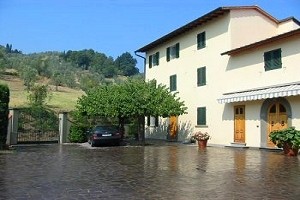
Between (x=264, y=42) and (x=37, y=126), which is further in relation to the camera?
(x=37, y=126)

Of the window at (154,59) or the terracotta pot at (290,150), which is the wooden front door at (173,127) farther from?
the terracotta pot at (290,150)

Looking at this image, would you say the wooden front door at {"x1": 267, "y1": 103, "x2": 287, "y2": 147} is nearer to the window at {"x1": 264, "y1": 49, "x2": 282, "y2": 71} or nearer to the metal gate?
the window at {"x1": 264, "y1": 49, "x2": 282, "y2": 71}

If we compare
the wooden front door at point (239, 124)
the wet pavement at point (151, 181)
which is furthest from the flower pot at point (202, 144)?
the wet pavement at point (151, 181)

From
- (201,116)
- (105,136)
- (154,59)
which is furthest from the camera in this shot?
(154,59)

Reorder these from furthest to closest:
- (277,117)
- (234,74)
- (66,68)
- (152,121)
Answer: (66,68) < (152,121) < (234,74) < (277,117)

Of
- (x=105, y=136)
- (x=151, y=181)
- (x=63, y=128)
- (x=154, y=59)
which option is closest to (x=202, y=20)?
(x=154, y=59)

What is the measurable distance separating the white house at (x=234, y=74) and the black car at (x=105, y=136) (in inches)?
244

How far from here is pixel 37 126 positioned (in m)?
31.1

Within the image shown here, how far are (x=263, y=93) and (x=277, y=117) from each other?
6.15 ft

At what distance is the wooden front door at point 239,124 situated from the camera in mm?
23953

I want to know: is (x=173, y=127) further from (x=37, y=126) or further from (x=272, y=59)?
(x=272, y=59)

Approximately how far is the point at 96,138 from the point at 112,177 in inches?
605

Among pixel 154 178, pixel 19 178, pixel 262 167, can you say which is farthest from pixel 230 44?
pixel 19 178

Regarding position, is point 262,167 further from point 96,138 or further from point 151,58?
point 151,58
